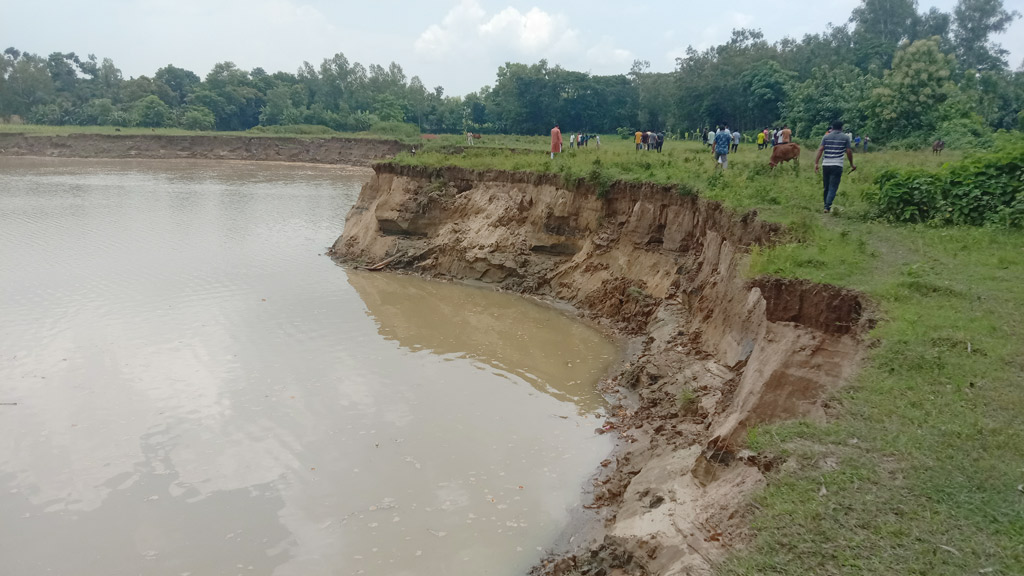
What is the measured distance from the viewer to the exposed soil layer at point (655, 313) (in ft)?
23.6

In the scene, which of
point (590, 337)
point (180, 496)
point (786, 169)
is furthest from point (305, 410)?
point (786, 169)

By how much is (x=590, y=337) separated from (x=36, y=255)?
65.4ft

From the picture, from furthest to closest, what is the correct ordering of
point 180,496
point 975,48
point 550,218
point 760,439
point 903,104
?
point 975,48
point 903,104
point 550,218
point 180,496
point 760,439

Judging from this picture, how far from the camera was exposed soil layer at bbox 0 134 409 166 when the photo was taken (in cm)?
6962

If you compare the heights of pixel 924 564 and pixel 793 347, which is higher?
pixel 793 347

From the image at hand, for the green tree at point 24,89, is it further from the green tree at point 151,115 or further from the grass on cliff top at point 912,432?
the grass on cliff top at point 912,432

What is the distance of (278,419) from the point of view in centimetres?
1190

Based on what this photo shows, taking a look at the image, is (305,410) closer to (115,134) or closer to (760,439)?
(760,439)

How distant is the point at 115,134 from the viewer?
72938 mm

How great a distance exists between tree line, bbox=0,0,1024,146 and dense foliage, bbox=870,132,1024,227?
9805 millimetres

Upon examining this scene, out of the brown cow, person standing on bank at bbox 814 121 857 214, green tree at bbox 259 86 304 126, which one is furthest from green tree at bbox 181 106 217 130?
person standing on bank at bbox 814 121 857 214

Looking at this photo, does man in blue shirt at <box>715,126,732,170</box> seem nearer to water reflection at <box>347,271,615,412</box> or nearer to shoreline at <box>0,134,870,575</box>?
shoreline at <box>0,134,870,575</box>

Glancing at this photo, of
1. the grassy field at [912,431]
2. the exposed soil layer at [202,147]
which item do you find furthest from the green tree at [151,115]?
the grassy field at [912,431]

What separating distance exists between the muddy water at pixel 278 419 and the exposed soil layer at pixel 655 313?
112 cm
